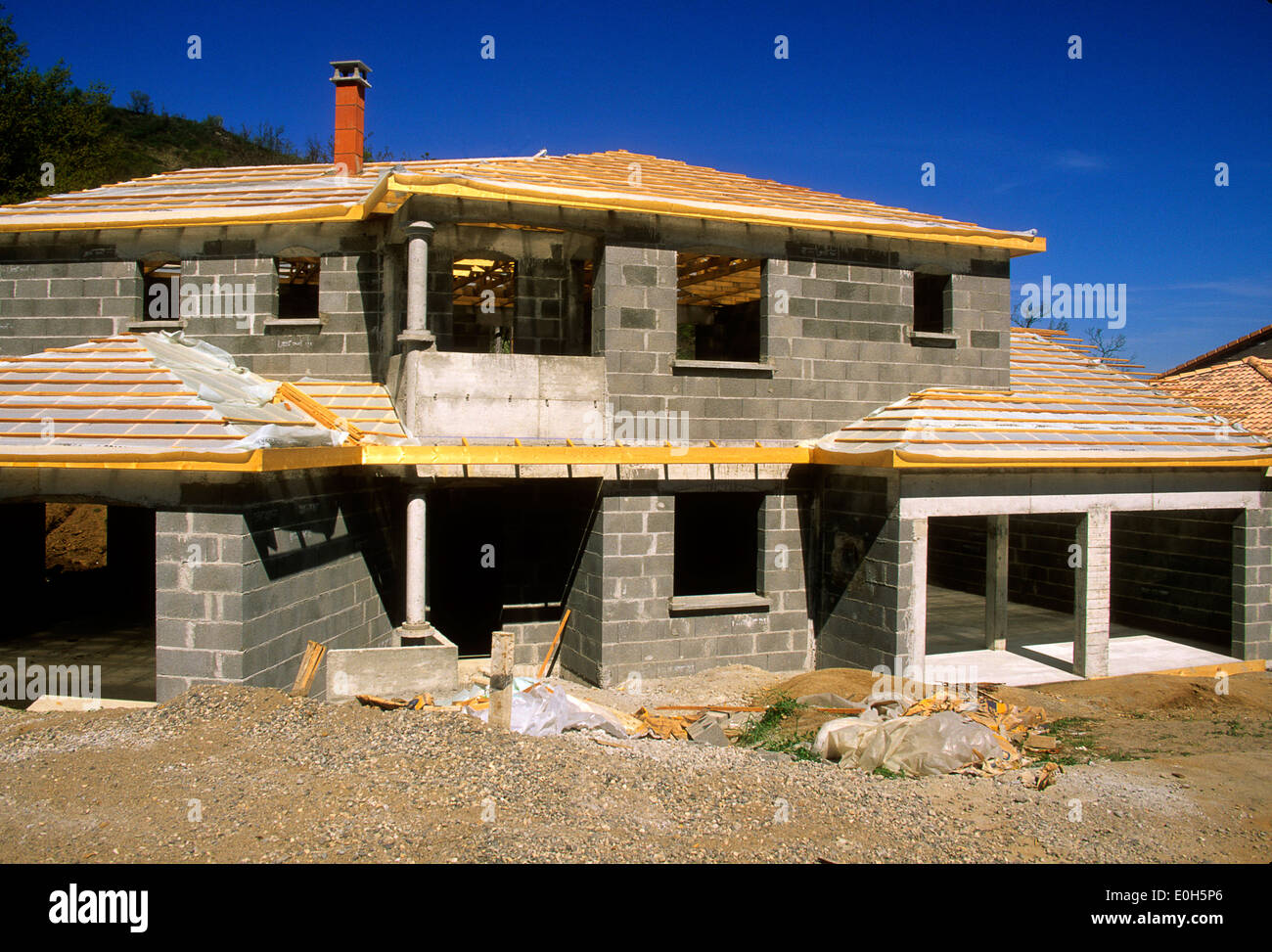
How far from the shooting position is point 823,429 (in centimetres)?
1277

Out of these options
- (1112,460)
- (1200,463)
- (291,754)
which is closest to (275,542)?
(291,754)

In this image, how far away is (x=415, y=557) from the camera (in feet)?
36.9

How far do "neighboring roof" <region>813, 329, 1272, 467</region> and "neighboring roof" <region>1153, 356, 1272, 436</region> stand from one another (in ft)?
5.04

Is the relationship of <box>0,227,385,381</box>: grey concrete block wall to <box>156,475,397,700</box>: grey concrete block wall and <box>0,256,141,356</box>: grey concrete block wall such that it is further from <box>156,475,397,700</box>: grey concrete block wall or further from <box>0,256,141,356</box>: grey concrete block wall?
<box>156,475,397,700</box>: grey concrete block wall

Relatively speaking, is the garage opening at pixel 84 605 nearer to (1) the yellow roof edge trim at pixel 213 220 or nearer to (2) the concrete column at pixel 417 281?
(1) the yellow roof edge trim at pixel 213 220

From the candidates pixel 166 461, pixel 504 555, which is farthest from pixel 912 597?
pixel 166 461

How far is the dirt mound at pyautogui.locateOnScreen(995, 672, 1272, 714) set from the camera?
1114 centimetres

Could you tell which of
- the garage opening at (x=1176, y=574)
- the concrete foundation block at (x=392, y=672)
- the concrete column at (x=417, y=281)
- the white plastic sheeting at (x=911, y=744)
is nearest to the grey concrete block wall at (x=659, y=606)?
the concrete foundation block at (x=392, y=672)

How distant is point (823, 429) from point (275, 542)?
7.58 meters

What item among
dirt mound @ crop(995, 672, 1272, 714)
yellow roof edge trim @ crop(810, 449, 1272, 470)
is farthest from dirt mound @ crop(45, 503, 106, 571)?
dirt mound @ crop(995, 672, 1272, 714)

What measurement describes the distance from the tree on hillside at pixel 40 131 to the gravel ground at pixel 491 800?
83.0 ft

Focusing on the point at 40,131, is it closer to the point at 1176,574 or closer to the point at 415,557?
the point at 415,557

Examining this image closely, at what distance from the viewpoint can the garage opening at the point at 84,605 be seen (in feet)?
36.7
